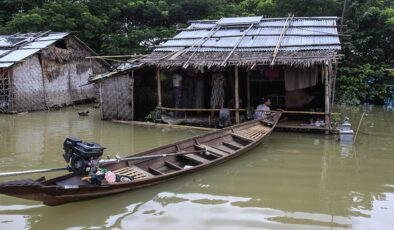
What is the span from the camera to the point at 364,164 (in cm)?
879

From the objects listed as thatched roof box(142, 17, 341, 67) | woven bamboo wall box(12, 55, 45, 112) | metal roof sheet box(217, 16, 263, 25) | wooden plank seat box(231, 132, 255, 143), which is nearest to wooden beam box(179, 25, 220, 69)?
thatched roof box(142, 17, 341, 67)

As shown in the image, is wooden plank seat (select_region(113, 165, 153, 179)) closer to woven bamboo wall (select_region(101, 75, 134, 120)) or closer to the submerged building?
the submerged building

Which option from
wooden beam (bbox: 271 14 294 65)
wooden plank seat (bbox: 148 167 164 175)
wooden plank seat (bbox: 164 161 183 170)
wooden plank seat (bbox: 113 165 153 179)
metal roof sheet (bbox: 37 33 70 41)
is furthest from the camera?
metal roof sheet (bbox: 37 33 70 41)

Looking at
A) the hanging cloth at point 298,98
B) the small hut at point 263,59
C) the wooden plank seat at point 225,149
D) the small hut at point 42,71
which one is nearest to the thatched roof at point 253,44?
the small hut at point 263,59

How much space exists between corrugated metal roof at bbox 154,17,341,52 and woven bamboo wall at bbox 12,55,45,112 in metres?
6.49

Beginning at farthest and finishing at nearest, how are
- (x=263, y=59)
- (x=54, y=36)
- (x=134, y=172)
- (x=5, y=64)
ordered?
1. (x=54, y=36)
2. (x=5, y=64)
3. (x=263, y=59)
4. (x=134, y=172)

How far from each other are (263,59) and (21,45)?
38.5 feet

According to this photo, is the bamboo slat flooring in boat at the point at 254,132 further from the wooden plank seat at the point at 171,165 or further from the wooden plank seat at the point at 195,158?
the wooden plank seat at the point at 171,165

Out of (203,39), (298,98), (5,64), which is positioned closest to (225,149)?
(298,98)

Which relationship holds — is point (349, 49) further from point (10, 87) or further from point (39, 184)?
point (39, 184)

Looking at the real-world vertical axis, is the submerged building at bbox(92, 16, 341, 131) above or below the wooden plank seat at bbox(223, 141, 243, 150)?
above

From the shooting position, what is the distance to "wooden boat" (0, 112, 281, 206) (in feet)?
17.8

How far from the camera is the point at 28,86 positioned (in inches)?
686

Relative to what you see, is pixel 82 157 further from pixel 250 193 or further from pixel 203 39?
pixel 203 39
